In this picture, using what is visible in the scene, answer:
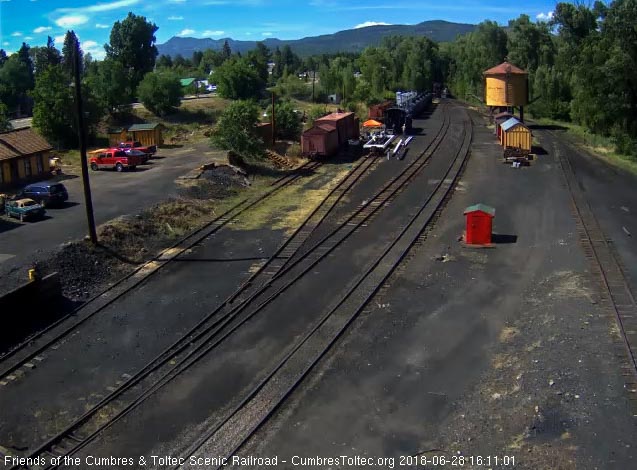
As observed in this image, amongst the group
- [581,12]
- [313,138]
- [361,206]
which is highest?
[581,12]

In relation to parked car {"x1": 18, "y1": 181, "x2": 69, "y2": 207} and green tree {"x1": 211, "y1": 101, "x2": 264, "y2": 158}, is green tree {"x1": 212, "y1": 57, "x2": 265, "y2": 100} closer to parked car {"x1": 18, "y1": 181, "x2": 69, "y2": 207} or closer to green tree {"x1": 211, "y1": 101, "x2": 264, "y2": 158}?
green tree {"x1": 211, "y1": 101, "x2": 264, "y2": 158}

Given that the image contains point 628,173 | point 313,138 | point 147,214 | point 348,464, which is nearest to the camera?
point 348,464

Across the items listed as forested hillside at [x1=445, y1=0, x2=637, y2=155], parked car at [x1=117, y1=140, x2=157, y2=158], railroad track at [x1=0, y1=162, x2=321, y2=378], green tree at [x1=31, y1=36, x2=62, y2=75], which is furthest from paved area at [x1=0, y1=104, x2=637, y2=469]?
green tree at [x1=31, y1=36, x2=62, y2=75]

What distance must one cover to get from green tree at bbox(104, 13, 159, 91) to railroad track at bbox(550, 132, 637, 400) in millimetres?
70821

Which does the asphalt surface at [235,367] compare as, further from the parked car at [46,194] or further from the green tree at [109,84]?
the green tree at [109,84]

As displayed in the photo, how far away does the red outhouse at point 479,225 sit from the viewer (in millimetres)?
23319

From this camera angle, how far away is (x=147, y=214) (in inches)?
1093

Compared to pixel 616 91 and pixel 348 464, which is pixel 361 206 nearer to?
pixel 348 464

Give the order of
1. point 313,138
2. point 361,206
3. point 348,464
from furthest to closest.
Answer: point 313,138 → point 361,206 → point 348,464

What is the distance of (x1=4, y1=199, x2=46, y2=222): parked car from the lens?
27062 millimetres

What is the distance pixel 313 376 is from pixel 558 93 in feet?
221

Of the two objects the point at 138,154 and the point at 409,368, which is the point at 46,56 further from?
the point at 409,368

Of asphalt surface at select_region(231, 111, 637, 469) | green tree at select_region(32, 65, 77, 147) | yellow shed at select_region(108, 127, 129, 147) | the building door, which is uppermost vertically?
green tree at select_region(32, 65, 77, 147)

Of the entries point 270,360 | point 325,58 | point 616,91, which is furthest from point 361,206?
point 325,58
